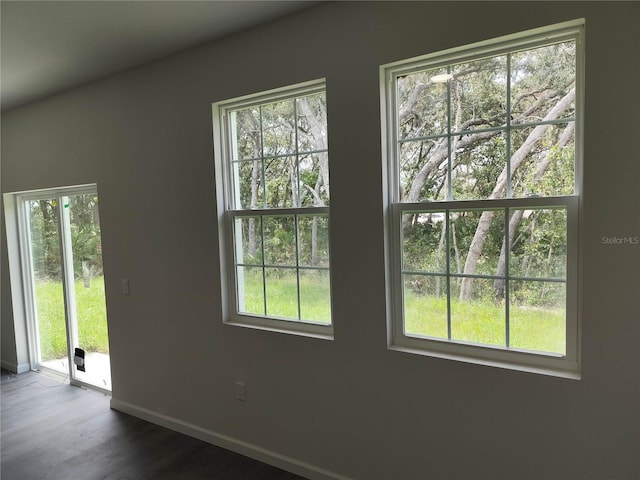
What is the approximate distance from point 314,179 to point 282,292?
29.1 inches

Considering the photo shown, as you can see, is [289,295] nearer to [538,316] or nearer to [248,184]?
[248,184]

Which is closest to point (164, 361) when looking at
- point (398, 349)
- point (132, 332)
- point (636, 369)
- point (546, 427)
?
point (132, 332)

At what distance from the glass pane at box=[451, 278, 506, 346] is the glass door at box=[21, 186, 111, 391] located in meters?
3.09

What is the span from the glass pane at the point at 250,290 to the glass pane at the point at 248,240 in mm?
66

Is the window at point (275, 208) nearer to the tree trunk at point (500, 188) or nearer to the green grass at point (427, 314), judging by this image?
the green grass at point (427, 314)

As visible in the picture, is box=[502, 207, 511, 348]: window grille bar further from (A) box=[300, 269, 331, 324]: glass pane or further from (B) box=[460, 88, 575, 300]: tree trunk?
(A) box=[300, 269, 331, 324]: glass pane

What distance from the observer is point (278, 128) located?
8.20ft

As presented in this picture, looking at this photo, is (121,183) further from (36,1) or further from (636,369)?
(636,369)

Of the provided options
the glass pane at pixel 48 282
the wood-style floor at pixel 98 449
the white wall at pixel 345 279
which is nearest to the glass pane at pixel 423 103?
the white wall at pixel 345 279

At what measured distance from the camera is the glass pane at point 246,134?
8.50ft

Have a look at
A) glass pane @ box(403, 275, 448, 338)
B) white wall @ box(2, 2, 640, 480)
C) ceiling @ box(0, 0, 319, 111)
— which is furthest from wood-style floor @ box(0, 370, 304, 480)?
ceiling @ box(0, 0, 319, 111)

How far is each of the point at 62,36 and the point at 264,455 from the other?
9.26ft

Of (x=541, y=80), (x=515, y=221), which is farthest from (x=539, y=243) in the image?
(x=541, y=80)

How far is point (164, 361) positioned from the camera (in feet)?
10.1
